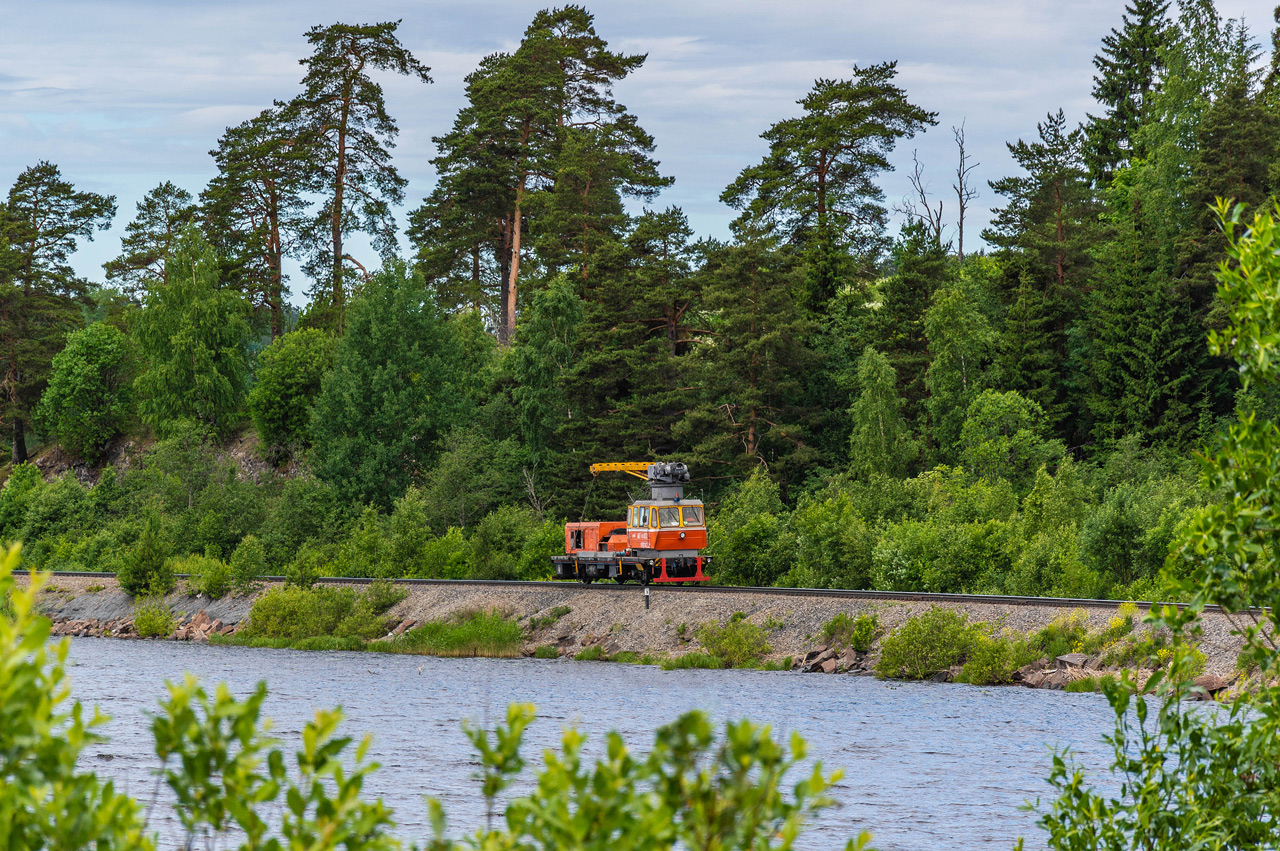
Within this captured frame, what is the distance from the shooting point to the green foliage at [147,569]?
1758 inches

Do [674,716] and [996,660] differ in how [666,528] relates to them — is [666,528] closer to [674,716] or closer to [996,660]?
[996,660]

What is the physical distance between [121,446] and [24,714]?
7308cm

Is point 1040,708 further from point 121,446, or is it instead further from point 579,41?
point 121,446

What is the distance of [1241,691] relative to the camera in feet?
18.8

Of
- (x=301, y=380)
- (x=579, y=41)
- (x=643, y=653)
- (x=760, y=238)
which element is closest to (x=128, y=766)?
(x=643, y=653)

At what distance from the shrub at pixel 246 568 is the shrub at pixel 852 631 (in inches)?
909

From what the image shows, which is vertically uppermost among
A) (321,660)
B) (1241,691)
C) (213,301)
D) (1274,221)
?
(213,301)

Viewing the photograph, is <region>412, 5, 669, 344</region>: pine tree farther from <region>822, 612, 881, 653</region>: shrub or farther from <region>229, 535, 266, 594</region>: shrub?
<region>822, 612, 881, 653</region>: shrub

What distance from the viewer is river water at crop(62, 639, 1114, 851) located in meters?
15.8

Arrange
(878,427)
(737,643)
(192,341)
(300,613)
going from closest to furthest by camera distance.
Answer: (737,643) < (300,613) < (878,427) < (192,341)

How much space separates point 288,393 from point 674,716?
45.9 m

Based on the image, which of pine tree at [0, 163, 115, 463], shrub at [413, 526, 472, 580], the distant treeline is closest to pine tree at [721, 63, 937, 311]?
the distant treeline

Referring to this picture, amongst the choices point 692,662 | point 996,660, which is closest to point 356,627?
point 692,662

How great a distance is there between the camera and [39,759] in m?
3.39
